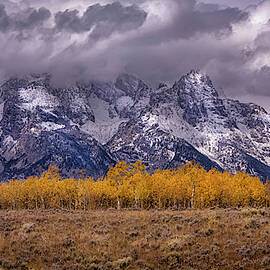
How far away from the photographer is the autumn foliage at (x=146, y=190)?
3406 inches

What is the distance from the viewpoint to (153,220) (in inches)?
1321

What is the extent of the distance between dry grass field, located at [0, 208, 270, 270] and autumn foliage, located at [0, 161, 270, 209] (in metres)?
50.8

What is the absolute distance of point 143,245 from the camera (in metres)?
23.1

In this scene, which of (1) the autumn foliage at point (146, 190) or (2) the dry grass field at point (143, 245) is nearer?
(2) the dry grass field at point (143, 245)

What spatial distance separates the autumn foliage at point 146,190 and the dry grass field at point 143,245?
5083cm

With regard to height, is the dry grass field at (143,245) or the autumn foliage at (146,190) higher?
the dry grass field at (143,245)

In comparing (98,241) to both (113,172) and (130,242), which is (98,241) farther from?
(113,172)

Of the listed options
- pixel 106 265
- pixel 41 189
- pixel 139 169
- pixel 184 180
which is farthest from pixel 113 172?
pixel 106 265

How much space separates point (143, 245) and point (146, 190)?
73069 millimetres

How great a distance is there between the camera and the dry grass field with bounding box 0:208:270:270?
19.7m

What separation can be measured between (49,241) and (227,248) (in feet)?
37.6

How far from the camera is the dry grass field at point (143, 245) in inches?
774

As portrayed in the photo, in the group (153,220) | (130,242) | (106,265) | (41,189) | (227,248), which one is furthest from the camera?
(41,189)

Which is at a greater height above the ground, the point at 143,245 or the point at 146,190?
the point at 143,245
